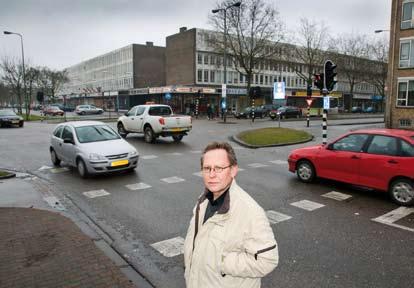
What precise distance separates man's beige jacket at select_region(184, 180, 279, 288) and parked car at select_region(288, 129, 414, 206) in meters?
6.20

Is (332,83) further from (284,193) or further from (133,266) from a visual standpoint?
(133,266)

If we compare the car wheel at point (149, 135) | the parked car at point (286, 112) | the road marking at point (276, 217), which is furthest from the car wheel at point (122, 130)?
the parked car at point (286, 112)

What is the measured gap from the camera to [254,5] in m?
40.4

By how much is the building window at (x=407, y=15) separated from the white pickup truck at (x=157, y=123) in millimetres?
23066

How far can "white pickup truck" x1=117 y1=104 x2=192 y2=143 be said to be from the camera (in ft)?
56.0

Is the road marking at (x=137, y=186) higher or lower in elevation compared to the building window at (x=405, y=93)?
lower

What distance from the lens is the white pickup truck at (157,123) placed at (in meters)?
17.1

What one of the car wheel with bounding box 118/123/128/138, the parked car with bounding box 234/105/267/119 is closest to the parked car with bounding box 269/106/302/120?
the parked car with bounding box 234/105/267/119

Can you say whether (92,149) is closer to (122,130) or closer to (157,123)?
(157,123)

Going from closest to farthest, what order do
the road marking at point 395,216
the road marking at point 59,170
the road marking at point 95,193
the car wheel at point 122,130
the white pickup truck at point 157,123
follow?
the road marking at point 395,216, the road marking at point 95,193, the road marking at point 59,170, the white pickup truck at point 157,123, the car wheel at point 122,130

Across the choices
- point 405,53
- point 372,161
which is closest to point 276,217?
point 372,161

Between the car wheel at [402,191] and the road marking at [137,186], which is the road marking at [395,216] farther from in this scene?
the road marking at [137,186]

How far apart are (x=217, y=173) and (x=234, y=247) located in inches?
18.1

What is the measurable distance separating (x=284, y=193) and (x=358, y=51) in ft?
187
